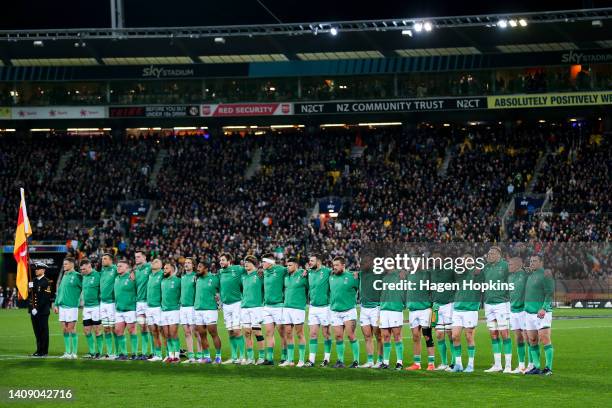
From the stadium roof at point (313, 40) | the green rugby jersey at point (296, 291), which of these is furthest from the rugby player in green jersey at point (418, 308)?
the stadium roof at point (313, 40)

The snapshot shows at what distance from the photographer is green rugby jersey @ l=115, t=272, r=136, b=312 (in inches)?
885

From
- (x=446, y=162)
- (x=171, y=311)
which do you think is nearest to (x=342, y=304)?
(x=171, y=311)

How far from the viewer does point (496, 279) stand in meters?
18.7

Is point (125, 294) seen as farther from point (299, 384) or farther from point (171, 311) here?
point (299, 384)

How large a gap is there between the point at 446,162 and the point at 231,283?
118 feet

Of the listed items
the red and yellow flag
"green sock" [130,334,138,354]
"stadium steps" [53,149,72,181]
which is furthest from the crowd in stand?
the red and yellow flag

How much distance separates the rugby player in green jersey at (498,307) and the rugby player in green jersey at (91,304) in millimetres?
9284

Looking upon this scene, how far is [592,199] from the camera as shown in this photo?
48031 mm

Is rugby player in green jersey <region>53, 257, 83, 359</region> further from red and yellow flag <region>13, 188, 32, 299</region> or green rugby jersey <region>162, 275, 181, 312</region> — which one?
green rugby jersey <region>162, 275, 181, 312</region>

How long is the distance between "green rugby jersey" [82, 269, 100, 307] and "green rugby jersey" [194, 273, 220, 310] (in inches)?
111

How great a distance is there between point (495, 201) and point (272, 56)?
52.7 feet

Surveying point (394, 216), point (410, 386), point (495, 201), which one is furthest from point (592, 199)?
point (410, 386)

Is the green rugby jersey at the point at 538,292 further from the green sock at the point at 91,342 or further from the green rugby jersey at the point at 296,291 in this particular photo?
the green sock at the point at 91,342

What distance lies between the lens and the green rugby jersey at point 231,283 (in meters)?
21.3
